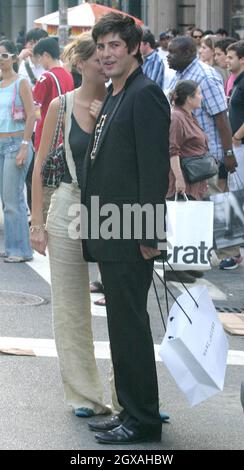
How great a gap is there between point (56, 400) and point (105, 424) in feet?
2.25

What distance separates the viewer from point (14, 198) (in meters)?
11.2

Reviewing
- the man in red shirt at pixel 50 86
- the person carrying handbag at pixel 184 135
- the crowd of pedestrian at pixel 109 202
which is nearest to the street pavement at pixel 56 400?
the crowd of pedestrian at pixel 109 202

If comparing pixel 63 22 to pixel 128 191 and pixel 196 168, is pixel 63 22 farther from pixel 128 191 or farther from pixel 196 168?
pixel 128 191

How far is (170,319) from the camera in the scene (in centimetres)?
590

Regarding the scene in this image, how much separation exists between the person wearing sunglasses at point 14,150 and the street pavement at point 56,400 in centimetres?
173

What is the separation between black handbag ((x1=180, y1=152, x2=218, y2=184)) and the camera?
10297mm

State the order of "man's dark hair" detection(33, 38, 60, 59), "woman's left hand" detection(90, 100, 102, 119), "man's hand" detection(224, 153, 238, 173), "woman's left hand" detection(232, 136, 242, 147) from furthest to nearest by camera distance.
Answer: "man's dark hair" detection(33, 38, 60, 59)
"woman's left hand" detection(232, 136, 242, 147)
"man's hand" detection(224, 153, 238, 173)
"woman's left hand" detection(90, 100, 102, 119)

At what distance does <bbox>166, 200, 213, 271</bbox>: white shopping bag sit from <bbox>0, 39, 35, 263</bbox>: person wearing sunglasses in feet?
5.65

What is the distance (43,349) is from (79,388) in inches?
57.6

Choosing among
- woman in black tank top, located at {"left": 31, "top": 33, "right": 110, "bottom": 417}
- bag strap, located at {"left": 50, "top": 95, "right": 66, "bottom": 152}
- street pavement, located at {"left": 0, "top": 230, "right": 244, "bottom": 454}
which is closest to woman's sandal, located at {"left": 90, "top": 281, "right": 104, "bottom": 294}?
street pavement, located at {"left": 0, "top": 230, "right": 244, "bottom": 454}

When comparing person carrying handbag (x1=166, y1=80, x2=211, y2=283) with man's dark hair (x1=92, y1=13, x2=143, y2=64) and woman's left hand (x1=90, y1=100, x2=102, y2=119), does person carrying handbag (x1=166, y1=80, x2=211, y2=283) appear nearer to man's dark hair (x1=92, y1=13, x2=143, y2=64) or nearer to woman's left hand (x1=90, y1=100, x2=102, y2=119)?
woman's left hand (x1=90, y1=100, x2=102, y2=119)

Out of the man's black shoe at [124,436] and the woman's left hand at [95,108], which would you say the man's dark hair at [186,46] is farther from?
the man's black shoe at [124,436]

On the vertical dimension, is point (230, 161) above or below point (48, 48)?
below

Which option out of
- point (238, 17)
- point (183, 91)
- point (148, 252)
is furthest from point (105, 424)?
point (238, 17)
